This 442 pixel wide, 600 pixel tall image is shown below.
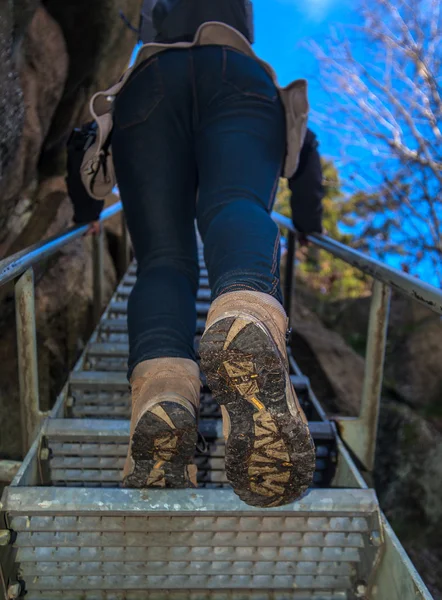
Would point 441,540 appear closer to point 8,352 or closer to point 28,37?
point 8,352

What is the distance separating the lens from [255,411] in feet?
3.55

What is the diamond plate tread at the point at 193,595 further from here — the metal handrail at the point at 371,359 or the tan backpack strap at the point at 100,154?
the tan backpack strap at the point at 100,154

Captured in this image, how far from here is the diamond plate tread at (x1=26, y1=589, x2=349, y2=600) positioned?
4.23 ft

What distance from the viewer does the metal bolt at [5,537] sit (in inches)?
45.8

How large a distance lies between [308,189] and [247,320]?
3.68 ft

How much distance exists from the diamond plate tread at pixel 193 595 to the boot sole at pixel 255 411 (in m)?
0.37

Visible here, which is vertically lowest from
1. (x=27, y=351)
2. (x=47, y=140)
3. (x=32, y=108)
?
(x=27, y=351)

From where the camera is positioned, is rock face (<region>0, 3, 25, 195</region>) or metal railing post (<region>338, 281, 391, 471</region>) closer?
metal railing post (<region>338, 281, 391, 471</region>)

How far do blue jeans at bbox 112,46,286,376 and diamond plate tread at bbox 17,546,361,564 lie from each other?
45 cm

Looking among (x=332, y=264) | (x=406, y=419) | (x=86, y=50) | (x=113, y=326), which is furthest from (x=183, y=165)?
(x=332, y=264)

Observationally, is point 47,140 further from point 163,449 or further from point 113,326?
point 163,449

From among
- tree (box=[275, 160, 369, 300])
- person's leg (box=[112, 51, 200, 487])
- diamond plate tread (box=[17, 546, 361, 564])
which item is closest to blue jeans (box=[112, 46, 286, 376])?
person's leg (box=[112, 51, 200, 487])

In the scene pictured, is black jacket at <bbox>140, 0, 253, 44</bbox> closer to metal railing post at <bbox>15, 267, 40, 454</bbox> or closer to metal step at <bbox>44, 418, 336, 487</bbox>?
metal railing post at <bbox>15, 267, 40, 454</bbox>

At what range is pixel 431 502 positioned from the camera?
11.6ft
